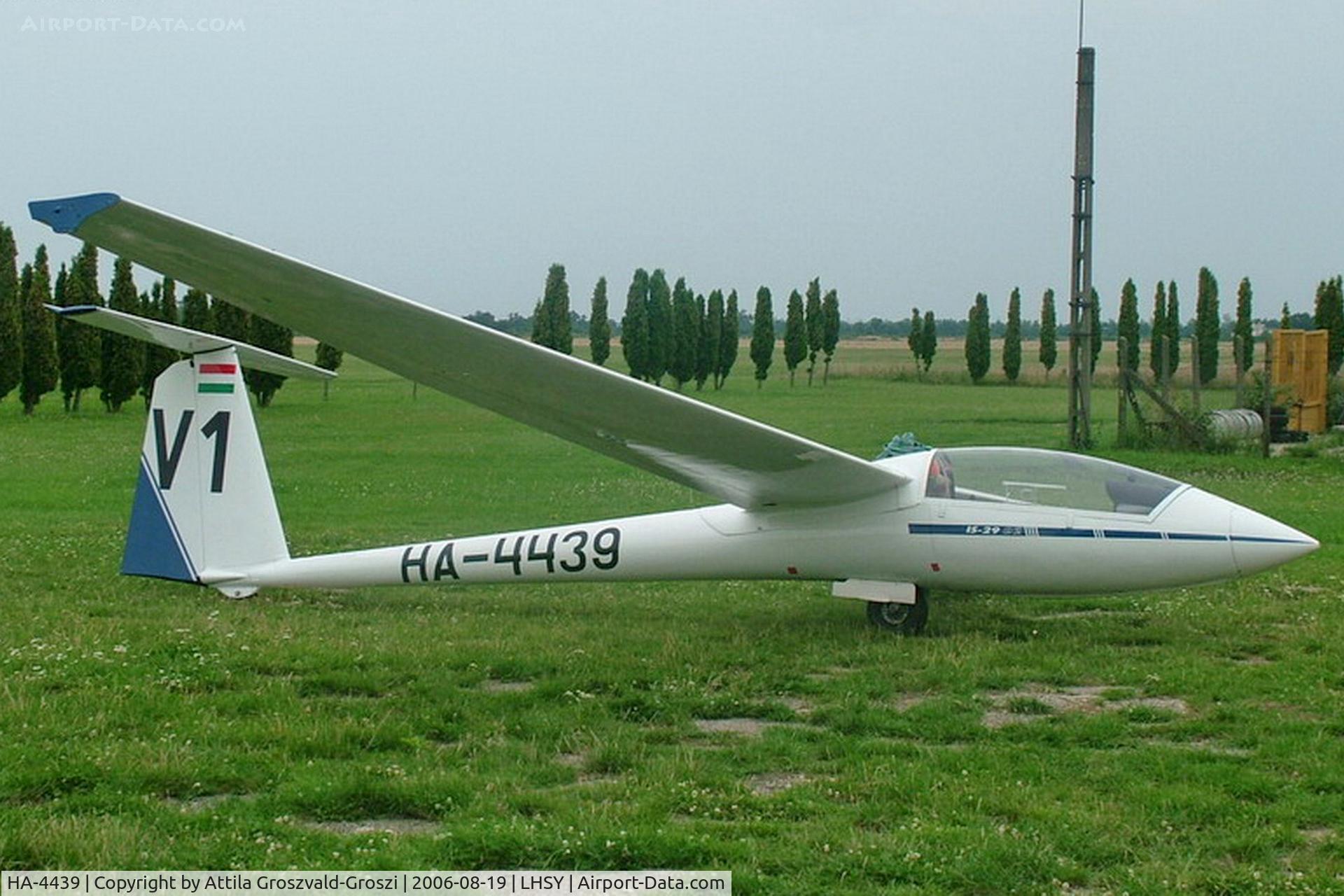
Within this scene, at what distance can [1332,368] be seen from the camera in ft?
138

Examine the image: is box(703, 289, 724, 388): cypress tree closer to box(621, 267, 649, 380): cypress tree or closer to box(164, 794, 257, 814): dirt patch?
box(621, 267, 649, 380): cypress tree

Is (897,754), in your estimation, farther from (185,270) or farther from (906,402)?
(906,402)

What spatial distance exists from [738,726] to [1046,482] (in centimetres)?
320

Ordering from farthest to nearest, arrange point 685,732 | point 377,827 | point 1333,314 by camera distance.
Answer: point 1333,314, point 685,732, point 377,827

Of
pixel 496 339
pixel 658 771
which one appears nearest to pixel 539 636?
pixel 496 339

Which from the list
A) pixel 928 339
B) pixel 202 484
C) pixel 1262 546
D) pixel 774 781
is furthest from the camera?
pixel 928 339

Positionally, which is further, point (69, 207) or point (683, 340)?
point (683, 340)

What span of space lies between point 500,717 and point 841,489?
2998 millimetres

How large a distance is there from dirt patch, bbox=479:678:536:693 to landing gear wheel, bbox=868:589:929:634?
256cm

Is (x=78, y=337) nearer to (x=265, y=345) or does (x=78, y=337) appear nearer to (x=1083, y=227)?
(x=265, y=345)

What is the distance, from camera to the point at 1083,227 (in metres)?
23.6

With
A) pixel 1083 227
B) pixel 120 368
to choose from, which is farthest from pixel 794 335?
pixel 1083 227

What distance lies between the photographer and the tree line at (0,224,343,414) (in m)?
38.7

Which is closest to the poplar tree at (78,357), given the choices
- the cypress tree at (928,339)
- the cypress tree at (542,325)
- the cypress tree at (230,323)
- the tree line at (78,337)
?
the tree line at (78,337)
